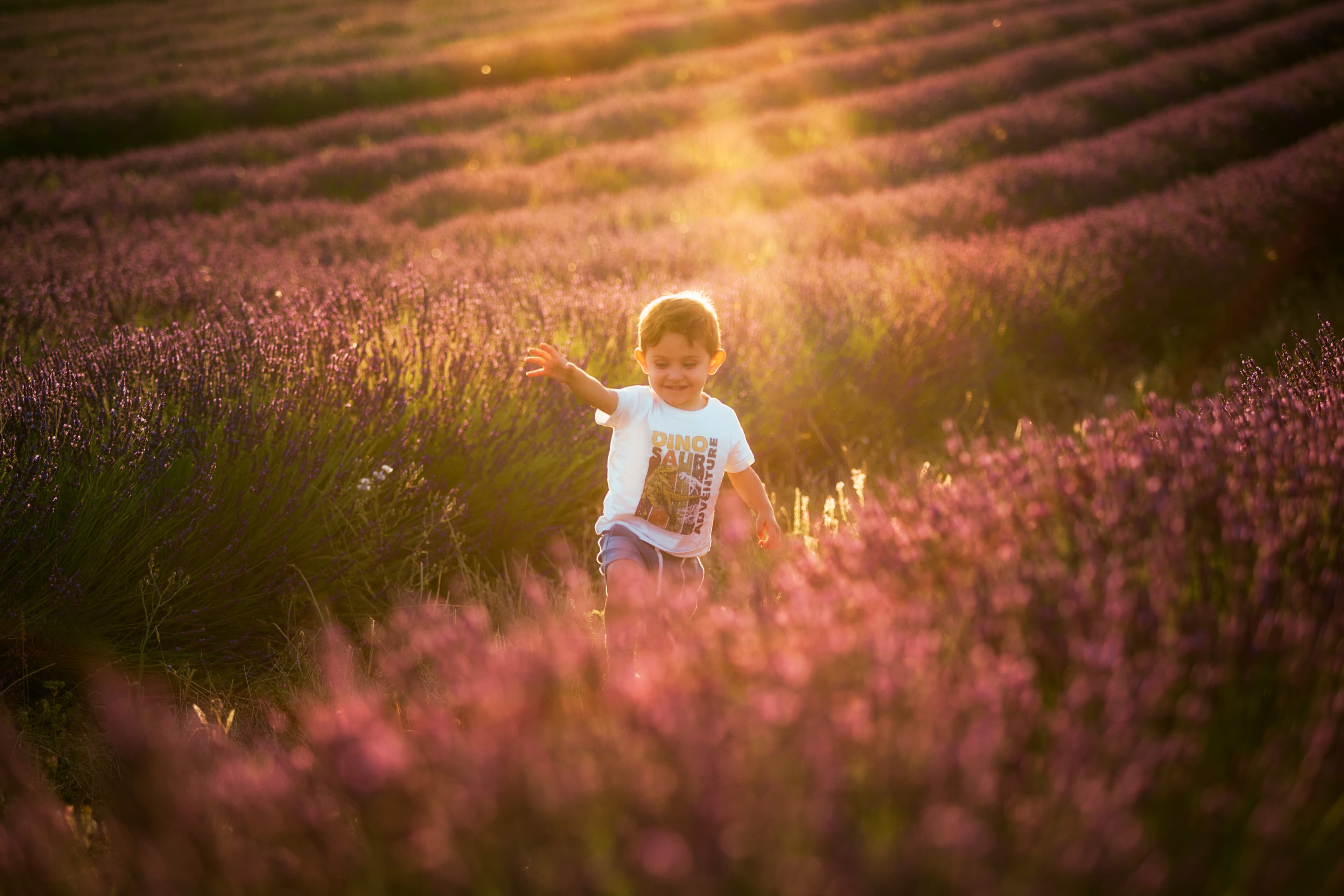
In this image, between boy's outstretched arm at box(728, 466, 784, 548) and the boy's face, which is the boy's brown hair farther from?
boy's outstretched arm at box(728, 466, 784, 548)

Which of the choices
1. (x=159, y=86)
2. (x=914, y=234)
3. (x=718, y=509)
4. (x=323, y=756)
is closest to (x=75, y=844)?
(x=323, y=756)

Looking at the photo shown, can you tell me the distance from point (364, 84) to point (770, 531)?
49.3 ft

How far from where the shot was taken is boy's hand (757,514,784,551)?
2.18 meters

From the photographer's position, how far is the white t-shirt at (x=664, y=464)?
223 cm

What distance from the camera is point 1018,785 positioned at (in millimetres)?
909

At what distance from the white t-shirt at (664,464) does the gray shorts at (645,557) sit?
0.07 ft

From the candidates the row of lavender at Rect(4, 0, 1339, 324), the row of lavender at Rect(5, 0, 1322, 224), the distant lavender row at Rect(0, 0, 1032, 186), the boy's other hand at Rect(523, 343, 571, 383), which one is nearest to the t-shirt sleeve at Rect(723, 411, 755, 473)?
the boy's other hand at Rect(523, 343, 571, 383)

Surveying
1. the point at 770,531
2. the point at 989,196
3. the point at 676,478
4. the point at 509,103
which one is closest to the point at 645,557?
the point at 676,478

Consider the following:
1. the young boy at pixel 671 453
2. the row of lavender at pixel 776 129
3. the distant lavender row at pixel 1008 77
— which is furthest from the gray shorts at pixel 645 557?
the distant lavender row at pixel 1008 77

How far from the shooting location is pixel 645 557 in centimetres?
223

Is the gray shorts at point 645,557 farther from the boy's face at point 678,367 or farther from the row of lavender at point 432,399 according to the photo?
the row of lavender at point 432,399

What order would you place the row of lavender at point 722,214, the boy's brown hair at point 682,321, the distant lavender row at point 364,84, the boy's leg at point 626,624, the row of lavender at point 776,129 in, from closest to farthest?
the boy's leg at point 626,624 → the boy's brown hair at point 682,321 → the row of lavender at point 722,214 → the row of lavender at point 776,129 → the distant lavender row at point 364,84

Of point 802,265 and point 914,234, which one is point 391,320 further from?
point 914,234

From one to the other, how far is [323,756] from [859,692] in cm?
68
